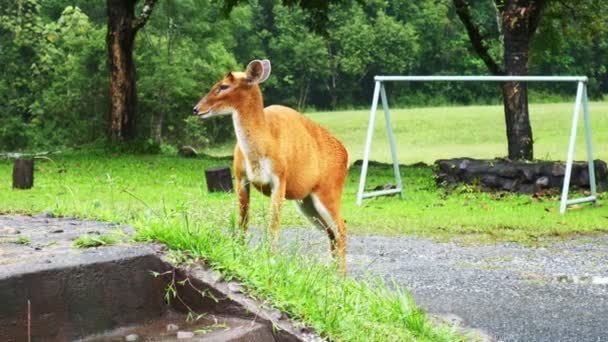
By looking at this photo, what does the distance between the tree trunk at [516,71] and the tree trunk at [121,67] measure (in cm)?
895

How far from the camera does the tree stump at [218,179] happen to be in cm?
1574

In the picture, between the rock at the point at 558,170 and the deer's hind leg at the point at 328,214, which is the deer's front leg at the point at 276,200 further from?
the rock at the point at 558,170

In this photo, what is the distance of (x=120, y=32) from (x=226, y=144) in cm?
1811

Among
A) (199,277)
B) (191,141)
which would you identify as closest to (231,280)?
(199,277)

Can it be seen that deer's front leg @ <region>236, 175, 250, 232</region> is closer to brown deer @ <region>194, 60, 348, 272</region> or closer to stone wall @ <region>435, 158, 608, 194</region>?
brown deer @ <region>194, 60, 348, 272</region>

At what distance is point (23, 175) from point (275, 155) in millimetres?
10034

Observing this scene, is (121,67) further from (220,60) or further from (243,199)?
(243,199)

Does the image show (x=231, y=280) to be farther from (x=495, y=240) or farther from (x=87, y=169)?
(x=87, y=169)

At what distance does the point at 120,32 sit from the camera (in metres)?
24.6

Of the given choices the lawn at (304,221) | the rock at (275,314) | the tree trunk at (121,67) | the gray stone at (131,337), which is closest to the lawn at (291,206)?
the lawn at (304,221)

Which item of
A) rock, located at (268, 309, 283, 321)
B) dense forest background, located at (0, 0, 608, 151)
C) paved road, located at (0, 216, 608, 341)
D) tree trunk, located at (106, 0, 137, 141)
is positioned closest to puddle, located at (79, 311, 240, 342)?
rock, located at (268, 309, 283, 321)

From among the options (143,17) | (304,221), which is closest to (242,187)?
(304,221)

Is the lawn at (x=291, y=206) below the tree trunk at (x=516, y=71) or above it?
below

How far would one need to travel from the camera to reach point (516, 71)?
65.5 ft
